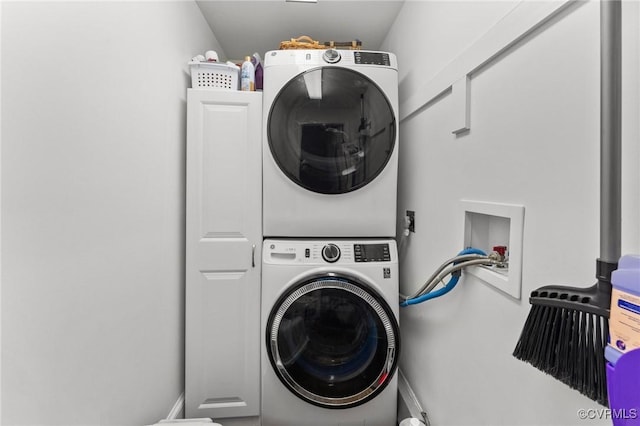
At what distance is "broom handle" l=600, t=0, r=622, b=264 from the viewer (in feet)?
1.43

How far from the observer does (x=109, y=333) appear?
3.16 ft

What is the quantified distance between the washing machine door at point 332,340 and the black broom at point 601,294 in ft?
2.71

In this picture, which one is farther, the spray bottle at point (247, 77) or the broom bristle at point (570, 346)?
the spray bottle at point (247, 77)

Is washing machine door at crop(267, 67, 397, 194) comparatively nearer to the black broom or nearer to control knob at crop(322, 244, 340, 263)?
control knob at crop(322, 244, 340, 263)

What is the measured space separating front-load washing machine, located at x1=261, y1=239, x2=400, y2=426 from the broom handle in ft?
3.14

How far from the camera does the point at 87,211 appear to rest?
86 cm

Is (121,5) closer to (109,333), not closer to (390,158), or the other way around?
(109,333)

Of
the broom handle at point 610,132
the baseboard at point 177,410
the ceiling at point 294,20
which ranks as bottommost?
the baseboard at point 177,410

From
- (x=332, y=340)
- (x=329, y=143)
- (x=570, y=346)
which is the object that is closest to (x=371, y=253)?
(x=332, y=340)

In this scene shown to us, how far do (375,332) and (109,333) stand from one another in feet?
3.34

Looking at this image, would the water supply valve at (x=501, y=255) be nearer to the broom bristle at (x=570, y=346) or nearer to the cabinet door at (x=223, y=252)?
the broom bristle at (x=570, y=346)

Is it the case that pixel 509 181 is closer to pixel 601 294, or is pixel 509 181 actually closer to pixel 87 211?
pixel 601 294

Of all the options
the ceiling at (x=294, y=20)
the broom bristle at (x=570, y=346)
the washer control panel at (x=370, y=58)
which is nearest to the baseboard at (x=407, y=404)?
the broom bristle at (x=570, y=346)

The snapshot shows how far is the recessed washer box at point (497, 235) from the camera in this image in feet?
2.46
